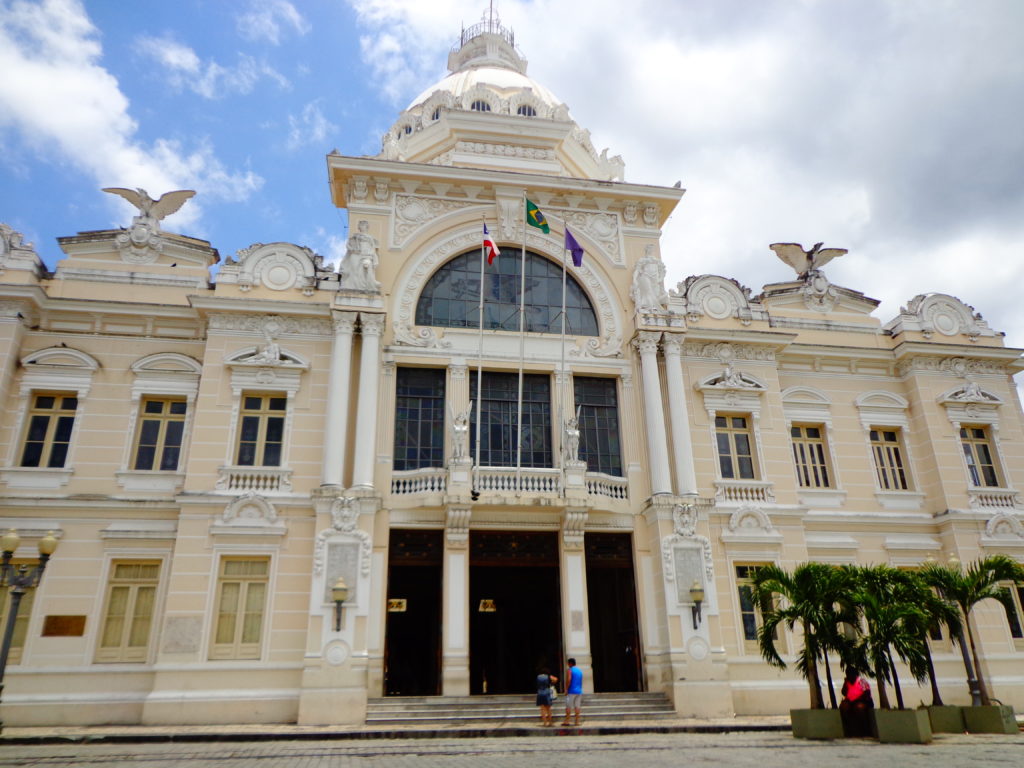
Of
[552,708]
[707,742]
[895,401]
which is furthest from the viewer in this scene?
[895,401]

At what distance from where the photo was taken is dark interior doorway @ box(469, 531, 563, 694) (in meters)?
19.9

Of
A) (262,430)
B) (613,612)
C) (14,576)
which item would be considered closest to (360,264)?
(262,430)

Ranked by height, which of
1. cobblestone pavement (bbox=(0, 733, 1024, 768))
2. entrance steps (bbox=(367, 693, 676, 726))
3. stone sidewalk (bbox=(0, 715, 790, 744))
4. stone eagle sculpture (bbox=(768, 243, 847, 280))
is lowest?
cobblestone pavement (bbox=(0, 733, 1024, 768))

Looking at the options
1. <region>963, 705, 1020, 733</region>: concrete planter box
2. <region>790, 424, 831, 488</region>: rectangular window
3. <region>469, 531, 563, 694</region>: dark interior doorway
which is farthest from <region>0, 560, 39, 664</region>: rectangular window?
<region>790, 424, 831, 488</region>: rectangular window

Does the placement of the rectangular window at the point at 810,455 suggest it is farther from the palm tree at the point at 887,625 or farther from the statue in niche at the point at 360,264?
the statue in niche at the point at 360,264

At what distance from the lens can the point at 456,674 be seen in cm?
1778

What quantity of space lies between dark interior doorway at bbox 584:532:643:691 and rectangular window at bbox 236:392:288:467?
8633 mm

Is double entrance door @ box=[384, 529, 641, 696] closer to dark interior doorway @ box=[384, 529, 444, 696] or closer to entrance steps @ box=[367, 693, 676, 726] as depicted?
dark interior doorway @ box=[384, 529, 444, 696]

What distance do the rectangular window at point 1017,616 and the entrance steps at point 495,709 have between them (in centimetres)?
1075

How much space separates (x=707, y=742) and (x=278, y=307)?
47.8 feet

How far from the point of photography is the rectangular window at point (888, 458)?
22.8 meters

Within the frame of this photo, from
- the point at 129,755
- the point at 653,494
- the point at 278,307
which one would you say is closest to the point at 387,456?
the point at 278,307

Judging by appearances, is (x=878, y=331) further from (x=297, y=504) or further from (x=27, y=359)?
(x=27, y=359)

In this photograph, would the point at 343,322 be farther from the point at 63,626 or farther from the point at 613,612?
the point at 613,612
